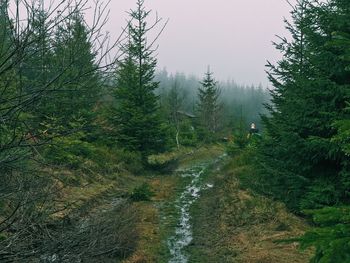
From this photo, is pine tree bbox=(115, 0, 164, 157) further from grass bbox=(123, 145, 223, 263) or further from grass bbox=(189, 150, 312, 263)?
grass bbox=(189, 150, 312, 263)

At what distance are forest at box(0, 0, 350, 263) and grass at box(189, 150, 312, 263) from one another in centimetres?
4

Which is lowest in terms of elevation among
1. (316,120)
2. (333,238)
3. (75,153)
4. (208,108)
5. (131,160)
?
(131,160)

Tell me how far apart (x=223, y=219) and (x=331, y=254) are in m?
9.27

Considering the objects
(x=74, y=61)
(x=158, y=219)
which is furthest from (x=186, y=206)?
(x=74, y=61)

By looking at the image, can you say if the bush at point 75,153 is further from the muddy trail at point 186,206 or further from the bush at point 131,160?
the muddy trail at point 186,206

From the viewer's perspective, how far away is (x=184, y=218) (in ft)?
42.2

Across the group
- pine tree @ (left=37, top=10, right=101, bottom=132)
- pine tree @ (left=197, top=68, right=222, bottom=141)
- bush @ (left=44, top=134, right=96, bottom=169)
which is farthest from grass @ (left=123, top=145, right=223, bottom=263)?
pine tree @ (left=197, top=68, right=222, bottom=141)

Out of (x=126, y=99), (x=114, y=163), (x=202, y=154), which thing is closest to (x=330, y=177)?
(x=114, y=163)

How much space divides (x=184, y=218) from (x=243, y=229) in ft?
8.61

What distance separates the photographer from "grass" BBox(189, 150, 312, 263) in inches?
339

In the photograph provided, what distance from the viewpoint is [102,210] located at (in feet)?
43.6

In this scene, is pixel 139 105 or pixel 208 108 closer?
pixel 139 105

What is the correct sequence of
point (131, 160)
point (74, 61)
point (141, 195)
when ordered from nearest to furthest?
point (74, 61) → point (141, 195) → point (131, 160)

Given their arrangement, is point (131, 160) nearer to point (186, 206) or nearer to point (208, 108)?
point (186, 206)
